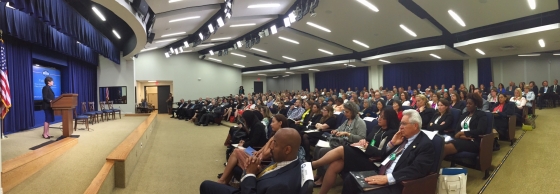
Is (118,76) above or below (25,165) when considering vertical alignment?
above

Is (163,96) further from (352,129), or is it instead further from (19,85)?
(352,129)

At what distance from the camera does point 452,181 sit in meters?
2.54

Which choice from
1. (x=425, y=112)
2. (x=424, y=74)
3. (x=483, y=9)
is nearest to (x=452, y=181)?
(x=425, y=112)

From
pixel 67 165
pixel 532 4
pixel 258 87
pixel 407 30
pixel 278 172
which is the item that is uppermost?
pixel 407 30

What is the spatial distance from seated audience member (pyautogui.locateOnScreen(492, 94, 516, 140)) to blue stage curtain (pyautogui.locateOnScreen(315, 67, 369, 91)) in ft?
37.8

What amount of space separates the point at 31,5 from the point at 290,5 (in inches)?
224

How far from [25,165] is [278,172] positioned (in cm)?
328

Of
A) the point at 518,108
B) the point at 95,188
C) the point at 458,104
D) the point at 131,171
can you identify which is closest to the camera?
the point at 95,188

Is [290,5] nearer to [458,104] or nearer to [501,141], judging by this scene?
[458,104]

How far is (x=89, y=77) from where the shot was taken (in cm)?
1182

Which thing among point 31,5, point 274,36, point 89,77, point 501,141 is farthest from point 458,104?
point 89,77

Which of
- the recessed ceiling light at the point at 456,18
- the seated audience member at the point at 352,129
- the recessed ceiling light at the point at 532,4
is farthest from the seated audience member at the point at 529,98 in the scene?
the seated audience member at the point at 352,129

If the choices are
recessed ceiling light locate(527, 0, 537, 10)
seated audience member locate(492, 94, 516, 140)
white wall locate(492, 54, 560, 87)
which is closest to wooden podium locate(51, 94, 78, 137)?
seated audience member locate(492, 94, 516, 140)

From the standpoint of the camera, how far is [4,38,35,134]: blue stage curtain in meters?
6.39
